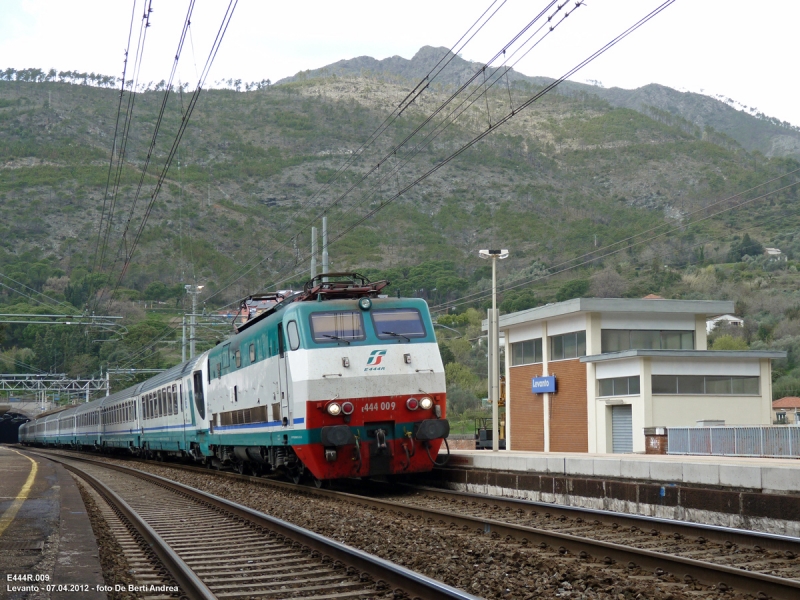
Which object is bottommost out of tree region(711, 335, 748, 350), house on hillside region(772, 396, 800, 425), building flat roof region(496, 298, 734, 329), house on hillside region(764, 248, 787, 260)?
house on hillside region(772, 396, 800, 425)

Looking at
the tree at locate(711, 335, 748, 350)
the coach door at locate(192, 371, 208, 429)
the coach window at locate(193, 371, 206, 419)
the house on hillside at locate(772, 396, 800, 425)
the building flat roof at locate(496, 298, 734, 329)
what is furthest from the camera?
the tree at locate(711, 335, 748, 350)

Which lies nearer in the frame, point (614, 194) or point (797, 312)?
point (797, 312)

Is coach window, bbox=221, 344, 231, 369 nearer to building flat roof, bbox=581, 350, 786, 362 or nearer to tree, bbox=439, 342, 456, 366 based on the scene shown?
building flat roof, bbox=581, 350, 786, 362

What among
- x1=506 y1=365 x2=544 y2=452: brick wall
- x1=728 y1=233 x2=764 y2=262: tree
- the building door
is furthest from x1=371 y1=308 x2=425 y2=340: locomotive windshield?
Result: x1=728 y1=233 x2=764 y2=262: tree

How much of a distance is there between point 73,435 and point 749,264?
82.1m

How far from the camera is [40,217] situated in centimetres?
13250

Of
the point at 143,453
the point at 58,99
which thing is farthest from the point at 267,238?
the point at 143,453

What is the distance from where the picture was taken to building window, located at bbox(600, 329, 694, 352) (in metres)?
38.2

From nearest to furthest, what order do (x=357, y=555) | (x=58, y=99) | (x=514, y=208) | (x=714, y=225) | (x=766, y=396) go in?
(x=357, y=555)
(x=766, y=396)
(x=714, y=225)
(x=514, y=208)
(x=58, y=99)

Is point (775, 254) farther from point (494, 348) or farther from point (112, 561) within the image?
point (112, 561)

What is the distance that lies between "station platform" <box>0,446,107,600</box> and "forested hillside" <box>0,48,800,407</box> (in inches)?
2180

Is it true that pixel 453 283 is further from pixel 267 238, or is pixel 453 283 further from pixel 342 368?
pixel 342 368

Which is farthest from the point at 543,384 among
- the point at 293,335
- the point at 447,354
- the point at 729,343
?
the point at 447,354

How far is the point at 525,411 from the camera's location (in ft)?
138
